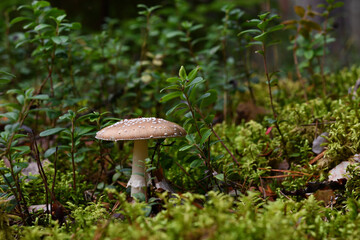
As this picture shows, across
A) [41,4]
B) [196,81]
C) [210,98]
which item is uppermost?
[41,4]

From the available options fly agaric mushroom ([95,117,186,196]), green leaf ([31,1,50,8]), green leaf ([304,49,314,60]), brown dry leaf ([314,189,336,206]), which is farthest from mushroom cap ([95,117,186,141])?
green leaf ([304,49,314,60])

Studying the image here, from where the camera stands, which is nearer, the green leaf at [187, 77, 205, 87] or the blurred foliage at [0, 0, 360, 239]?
the blurred foliage at [0, 0, 360, 239]

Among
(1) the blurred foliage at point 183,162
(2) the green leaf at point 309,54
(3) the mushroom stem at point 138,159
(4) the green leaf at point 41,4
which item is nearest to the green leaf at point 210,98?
(1) the blurred foliage at point 183,162

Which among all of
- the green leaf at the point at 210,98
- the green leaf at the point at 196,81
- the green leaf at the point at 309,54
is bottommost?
the green leaf at the point at 210,98

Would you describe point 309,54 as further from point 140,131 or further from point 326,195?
point 140,131

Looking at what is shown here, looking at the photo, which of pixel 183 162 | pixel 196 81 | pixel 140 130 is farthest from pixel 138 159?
pixel 196 81

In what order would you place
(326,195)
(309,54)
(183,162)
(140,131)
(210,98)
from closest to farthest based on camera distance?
(140,131) → (326,195) → (210,98) → (183,162) → (309,54)

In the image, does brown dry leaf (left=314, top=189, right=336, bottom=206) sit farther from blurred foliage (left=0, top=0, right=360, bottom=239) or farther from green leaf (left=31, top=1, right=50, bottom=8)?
green leaf (left=31, top=1, right=50, bottom=8)

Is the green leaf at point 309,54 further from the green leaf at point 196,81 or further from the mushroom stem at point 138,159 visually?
the mushroom stem at point 138,159

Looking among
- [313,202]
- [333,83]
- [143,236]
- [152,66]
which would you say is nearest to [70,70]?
[152,66]
